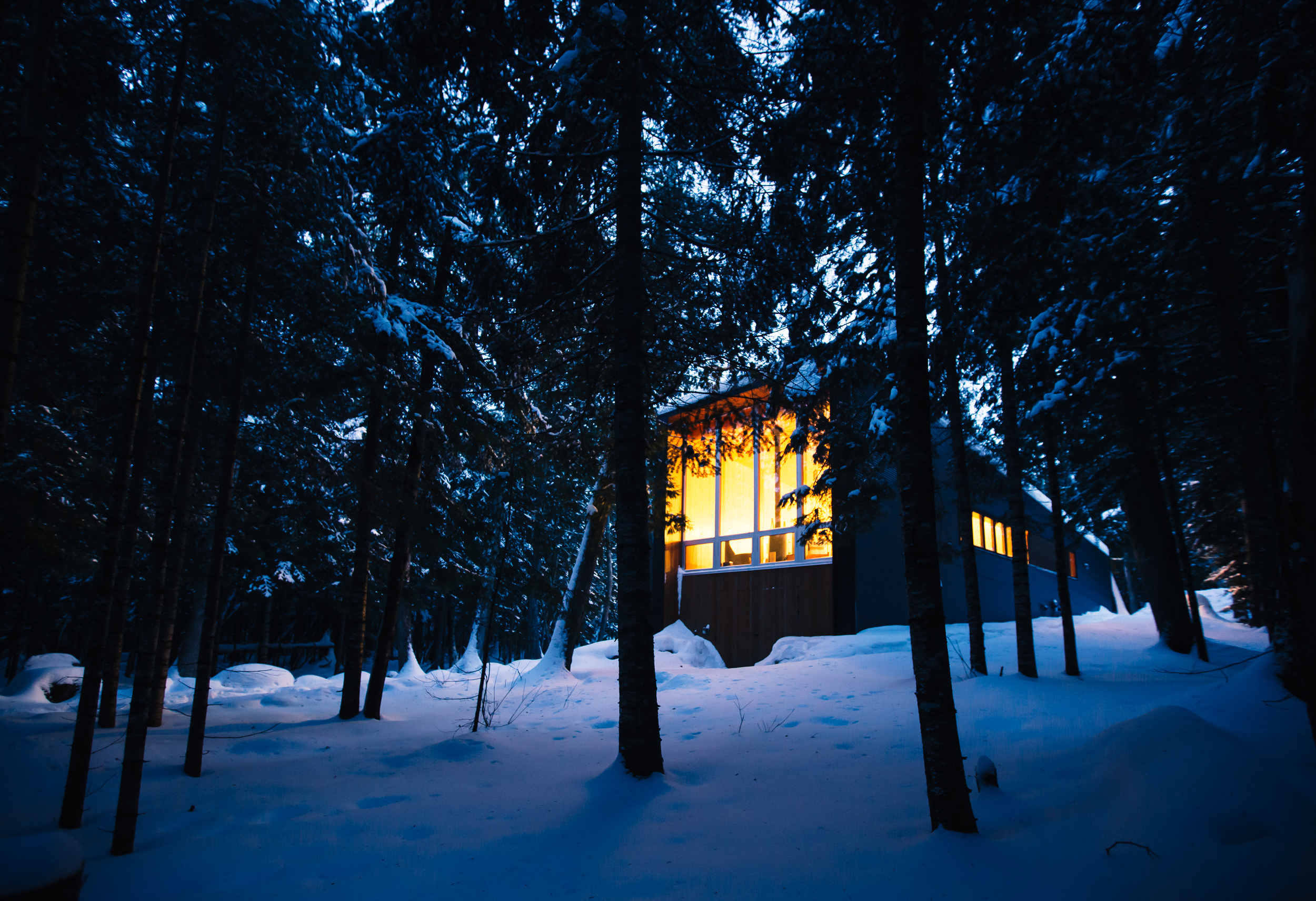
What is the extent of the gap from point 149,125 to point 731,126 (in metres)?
6.30

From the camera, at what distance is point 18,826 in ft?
13.8

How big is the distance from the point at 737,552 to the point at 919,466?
12510 millimetres

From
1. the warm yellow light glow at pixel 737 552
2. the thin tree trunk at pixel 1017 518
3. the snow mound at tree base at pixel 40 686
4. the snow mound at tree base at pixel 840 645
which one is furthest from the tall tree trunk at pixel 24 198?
the warm yellow light glow at pixel 737 552

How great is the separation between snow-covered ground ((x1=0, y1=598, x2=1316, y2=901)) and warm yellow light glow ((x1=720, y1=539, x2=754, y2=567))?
7.57 meters

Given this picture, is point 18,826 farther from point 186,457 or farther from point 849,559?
point 849,559

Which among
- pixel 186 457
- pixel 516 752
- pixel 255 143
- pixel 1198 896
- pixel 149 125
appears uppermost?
pixel 149 125

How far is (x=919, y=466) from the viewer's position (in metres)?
3.90

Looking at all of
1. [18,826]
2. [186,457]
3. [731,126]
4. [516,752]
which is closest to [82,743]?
[18,826]

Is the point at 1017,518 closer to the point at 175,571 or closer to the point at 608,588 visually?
the point at 175,571

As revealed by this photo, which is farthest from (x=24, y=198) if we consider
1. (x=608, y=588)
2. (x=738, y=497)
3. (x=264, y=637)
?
(x=608, y=588)

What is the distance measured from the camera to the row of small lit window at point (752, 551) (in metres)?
14.6

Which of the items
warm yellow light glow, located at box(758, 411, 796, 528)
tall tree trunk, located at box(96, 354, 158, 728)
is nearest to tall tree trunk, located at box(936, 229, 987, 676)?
warm yellow light glow, located at box(758, 411, 796, 528)

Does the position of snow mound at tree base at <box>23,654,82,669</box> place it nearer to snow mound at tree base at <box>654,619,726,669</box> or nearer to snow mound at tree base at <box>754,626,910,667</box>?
snow mound at tree base at <box>654,619,726,669</box>

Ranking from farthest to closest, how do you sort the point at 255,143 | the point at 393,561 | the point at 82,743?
the point at 393,561 → the point at 255,143 → the point at 82,743
